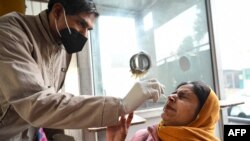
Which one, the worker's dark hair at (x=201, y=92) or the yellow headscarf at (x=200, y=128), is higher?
the worker's dark hair at (x=201, y=92)

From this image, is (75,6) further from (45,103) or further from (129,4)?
(129,4)

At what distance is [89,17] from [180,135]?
0.78 meters

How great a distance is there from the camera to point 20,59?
2.77 feet

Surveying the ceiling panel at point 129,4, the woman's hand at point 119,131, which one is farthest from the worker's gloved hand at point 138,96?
the ceiling panel at point 129,4

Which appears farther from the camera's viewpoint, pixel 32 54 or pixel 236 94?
pixel 236 94

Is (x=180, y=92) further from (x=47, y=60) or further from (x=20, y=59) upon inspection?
(x=20, y=59)

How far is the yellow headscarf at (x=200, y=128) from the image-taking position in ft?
4.14

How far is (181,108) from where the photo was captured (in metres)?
1.33

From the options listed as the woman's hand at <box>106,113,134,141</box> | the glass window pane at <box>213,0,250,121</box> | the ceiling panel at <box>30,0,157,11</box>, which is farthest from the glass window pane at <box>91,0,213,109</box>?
the woman's hand at <box>106,113,134,141</box>

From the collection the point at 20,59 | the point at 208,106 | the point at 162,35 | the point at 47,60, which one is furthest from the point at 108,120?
the point at 162,35

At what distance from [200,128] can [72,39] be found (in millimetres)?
832

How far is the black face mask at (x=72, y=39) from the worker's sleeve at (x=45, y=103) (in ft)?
0.99

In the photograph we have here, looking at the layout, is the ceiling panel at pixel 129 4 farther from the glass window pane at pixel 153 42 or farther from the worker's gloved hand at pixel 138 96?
the worker's gloved hand at pixel 138 96

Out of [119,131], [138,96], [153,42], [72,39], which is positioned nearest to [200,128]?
[119,131]
